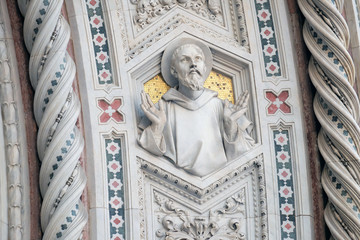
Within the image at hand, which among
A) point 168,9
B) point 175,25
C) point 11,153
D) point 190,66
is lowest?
point 11,153

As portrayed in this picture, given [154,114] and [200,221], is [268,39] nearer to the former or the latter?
[154,114]

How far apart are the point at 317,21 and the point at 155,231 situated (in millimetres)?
2230

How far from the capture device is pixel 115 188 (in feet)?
41.1

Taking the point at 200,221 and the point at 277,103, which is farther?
the point at 277,103

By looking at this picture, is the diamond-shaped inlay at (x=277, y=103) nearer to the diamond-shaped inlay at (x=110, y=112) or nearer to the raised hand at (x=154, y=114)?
the raised hand at (x=154, y=114)

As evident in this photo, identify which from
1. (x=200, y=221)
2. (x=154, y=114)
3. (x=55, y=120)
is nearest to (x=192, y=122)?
(x=154, y=114)

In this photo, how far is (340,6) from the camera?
12.9 meters

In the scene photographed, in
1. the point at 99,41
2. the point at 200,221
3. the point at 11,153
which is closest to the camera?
the point at 11,153

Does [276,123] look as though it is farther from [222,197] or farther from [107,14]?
[107,14]

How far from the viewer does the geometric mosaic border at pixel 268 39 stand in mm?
12969

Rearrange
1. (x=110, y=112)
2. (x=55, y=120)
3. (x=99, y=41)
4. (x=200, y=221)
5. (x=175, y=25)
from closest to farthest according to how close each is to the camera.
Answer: (x=55, y=120) → (x=200, y=221) → (x=110, y=112) → (x=99, y=41) → (x=175, y=25)

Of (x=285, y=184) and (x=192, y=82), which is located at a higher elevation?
(x=192, y=82)

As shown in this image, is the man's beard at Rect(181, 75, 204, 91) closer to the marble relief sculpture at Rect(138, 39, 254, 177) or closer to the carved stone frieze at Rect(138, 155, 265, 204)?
the marble relief sculpture at Rect(138, 39, 254, 177)

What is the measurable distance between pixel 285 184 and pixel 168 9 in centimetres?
180
